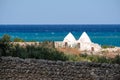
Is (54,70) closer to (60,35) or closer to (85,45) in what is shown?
(85,45)

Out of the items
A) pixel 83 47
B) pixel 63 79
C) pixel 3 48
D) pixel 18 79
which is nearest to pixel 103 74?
pixel 63 79

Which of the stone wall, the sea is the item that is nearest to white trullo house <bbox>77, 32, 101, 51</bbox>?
the stone wall

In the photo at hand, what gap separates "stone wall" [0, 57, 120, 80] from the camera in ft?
60.4

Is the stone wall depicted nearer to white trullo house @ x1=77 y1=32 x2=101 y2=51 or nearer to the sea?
white trullo house @ x1=77 y1=32 x2=101 y2=51

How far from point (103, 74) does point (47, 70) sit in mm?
1988

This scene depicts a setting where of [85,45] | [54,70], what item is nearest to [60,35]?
[85,45]

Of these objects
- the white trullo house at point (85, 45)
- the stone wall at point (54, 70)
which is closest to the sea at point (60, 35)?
the white trullo house at point (85, 45)

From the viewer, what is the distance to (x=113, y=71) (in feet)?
60.4

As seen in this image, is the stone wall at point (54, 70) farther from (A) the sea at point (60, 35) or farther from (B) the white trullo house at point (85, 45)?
(A) the sea at point (60, 35)

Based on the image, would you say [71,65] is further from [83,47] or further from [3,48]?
[83,47]

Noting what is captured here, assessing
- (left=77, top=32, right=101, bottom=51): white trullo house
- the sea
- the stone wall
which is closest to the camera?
the stone wall

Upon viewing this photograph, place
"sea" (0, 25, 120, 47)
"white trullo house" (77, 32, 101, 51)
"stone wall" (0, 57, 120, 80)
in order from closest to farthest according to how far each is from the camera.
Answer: "stone wall" (0, 57, 120, 80) < "white trullo house" (77, 32, 101, 51) < "sea" (0, 25, 120, 47)

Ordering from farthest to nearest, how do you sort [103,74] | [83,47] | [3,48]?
[83,47] < [3,48] < [103,74]

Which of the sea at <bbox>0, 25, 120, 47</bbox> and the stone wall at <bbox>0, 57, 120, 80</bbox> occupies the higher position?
the stone wall at <bbox>0, 57, 120, 80</bbox>
